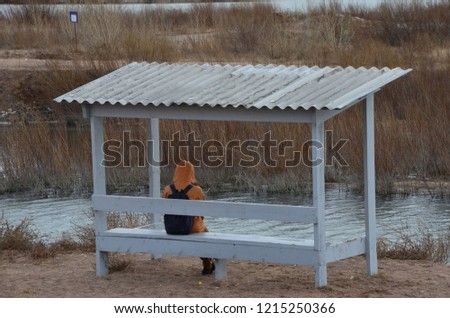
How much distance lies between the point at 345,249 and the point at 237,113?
57.9 inches

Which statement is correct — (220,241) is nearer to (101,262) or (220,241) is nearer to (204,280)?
(204,280)

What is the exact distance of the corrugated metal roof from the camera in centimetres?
871

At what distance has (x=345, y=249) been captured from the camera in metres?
9.27

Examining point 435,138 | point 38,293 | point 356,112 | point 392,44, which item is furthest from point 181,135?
point 392,44

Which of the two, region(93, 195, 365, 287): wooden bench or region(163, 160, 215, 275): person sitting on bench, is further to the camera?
region(163, 160, 215, 275): person sitting on bench

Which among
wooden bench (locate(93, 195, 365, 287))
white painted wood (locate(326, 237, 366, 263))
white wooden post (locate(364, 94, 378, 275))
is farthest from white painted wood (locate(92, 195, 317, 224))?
white wooden post (locate(364, 94, 378, 275))

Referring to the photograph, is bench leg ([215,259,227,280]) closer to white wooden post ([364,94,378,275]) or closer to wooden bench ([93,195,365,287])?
wooden bench ([93,195,365,287])

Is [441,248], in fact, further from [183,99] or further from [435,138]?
[435,138]

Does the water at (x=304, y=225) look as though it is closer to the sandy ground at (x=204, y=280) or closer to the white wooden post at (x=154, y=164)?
the sandy ground at (x=204, y=280)

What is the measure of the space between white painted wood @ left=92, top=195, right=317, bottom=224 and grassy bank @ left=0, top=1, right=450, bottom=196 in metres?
7.62

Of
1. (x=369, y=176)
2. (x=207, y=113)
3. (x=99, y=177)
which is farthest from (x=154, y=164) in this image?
(x=369, y=176)

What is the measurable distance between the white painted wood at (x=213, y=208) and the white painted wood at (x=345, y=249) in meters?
0.36

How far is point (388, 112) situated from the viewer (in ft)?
61.9

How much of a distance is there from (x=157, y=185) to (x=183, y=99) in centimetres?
168
